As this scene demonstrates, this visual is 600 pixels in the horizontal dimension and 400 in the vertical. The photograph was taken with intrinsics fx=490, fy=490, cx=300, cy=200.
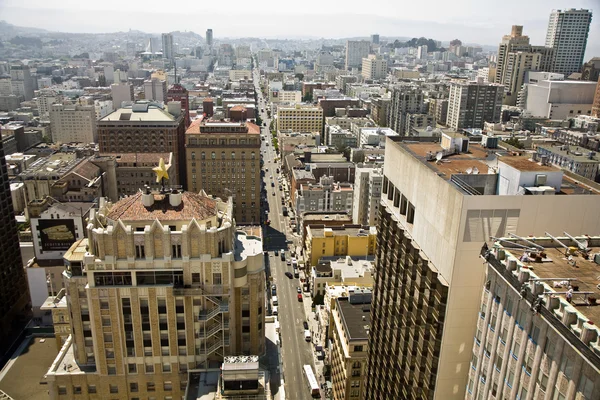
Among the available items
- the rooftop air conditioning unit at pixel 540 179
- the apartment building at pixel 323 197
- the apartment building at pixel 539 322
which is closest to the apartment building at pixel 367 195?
the apartment building at pixel 323 197

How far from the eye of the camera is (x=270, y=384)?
56500 mm

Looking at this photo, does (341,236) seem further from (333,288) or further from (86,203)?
(86,203)

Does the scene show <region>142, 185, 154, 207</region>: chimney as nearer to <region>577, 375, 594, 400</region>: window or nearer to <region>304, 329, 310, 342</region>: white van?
<region>577, 375, 594, 400</region>: window

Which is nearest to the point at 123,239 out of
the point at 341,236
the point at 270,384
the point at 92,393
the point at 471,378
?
the point at 92,393

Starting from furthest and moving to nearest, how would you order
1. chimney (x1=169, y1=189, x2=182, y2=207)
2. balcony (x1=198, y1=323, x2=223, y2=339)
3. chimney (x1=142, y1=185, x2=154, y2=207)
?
chimney (x1=169, y1=189, x2=182, y2=207), chimney (x1=142, y1=185, x2=154, y2=207), balcony (x1=198, y1=323, x2=223, y2=339)

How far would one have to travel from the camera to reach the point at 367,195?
17050 cm

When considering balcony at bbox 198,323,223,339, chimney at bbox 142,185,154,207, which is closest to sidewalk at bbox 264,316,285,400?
balcony at bbox 198,323,223,339

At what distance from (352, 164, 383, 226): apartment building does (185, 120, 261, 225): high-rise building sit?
38.0 m

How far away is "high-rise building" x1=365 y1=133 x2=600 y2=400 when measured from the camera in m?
40.9

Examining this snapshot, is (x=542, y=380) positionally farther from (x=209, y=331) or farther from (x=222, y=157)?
(x=222, y=157)

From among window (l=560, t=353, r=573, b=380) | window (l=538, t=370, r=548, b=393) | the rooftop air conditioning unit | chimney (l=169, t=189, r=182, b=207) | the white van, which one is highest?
the rooftop air conditioning unit

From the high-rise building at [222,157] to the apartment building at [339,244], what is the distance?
42683 mm

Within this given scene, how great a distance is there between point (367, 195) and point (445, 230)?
128 metres

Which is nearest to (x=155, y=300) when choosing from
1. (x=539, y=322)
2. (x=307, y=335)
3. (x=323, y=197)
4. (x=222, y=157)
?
(x=539, y=322)
